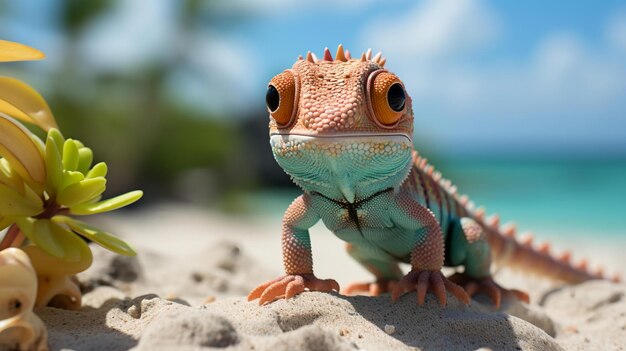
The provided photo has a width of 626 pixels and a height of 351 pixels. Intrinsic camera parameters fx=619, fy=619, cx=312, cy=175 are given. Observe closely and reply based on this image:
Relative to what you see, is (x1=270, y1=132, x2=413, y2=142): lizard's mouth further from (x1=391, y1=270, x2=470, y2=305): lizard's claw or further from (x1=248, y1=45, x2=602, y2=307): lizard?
(x1=391, y1=270, x2=470, y2=305): lizard's claw

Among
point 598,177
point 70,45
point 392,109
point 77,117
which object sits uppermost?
point 392,109

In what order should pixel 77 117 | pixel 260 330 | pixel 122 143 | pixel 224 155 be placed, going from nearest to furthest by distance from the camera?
pixel 260 330 → pixel 77 117 → pixel 122 143 → pixel 224 155

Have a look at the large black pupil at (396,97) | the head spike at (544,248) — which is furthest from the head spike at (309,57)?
the head spike at (544,248)

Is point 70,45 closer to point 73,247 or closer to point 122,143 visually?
point 122,143

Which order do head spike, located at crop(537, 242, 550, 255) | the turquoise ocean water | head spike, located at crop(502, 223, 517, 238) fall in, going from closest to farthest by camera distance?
head spike, located at crop(502, 223, 517, 238) < head spike, located at crop(537, 242, 550, 255) < the turquoise ocean water

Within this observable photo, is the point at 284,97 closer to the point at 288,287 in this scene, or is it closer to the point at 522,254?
the point at 288,287

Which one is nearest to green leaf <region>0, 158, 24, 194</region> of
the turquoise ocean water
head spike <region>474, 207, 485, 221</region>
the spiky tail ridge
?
the spiky tail ridge

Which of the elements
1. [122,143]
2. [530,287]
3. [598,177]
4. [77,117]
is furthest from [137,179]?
[598,177]
